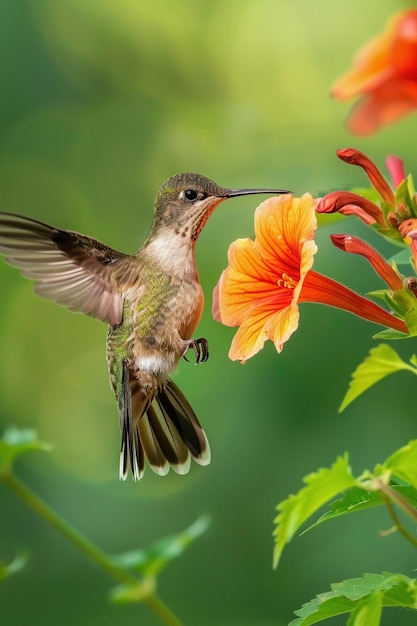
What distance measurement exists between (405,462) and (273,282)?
551 mm

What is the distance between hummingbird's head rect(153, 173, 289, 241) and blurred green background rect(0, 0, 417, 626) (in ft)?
3.49

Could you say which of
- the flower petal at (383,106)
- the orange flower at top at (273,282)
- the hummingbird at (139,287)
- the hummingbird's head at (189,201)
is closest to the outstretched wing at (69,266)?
the hummingbird at (139,287)

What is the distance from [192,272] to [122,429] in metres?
0.36

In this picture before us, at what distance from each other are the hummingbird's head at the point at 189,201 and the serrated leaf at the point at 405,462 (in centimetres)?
86

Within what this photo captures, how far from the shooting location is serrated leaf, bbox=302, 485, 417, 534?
1.37m

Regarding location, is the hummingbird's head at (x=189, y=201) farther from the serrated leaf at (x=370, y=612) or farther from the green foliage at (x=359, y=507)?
the serrated leaf at (x=370, y=612)

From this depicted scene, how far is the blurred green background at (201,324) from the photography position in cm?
388

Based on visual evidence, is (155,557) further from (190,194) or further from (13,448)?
(190,194)

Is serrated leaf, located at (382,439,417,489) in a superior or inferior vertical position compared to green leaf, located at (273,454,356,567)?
superior

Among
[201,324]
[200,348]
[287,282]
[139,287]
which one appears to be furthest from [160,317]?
[201,324]

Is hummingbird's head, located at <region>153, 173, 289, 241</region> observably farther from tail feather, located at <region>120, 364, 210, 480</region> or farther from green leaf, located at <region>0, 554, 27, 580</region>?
green leaf, located at <region>0, 554, 27, 580</region>

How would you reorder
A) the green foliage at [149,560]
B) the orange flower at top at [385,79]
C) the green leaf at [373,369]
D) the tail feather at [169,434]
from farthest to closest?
the tail feather at [169,434] < the green leaf at [373,369] < the green foliage at [149,560] < the orange flower at top at [385,79]

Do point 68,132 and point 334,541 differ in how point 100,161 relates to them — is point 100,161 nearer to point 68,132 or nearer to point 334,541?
point 68,132

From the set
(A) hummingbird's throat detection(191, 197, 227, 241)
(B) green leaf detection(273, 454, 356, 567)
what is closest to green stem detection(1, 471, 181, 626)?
(B) green leaf detection(273, 454, 356, 567)
